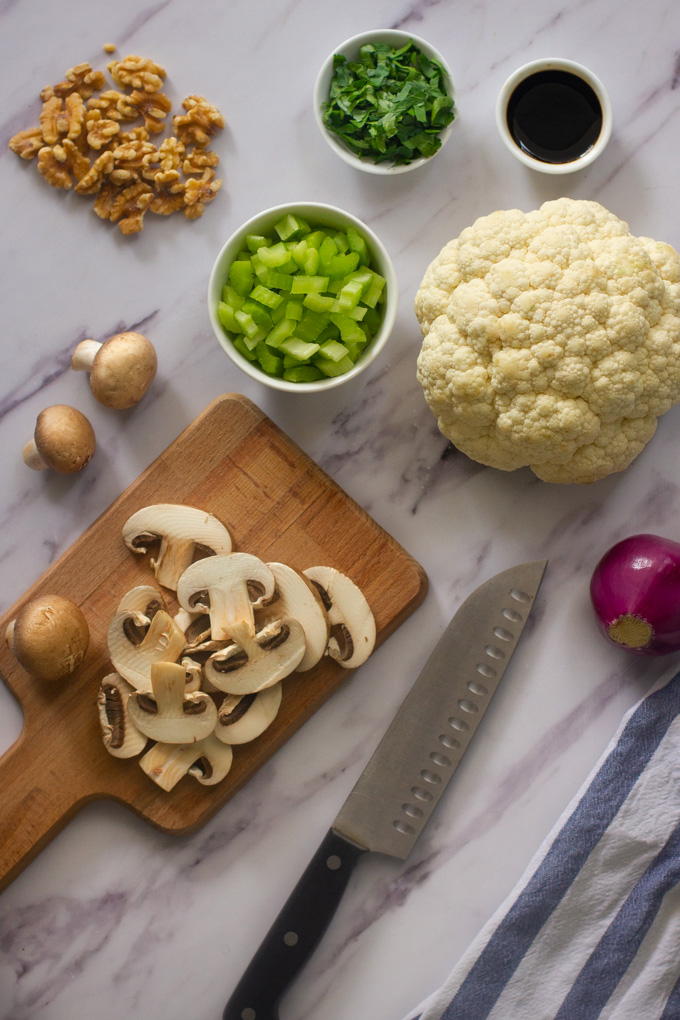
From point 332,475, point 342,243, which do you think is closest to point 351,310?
point 342,243

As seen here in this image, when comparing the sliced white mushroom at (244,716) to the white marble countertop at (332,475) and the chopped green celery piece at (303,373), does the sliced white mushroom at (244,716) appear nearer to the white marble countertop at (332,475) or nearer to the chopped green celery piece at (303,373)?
the white marble countertop at (332,475)

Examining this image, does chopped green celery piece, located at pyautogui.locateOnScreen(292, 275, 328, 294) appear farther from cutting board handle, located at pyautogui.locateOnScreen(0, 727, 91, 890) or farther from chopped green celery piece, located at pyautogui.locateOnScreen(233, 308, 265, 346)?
cutting board handle, located at pyautogui.locateOnScreen(0, 727, 91, 890)

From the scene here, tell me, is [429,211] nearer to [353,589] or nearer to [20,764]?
[353,589]

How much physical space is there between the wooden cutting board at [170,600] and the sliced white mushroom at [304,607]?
0.20 feet

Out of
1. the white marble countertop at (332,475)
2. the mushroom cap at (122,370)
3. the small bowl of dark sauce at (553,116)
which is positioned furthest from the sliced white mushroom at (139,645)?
the small bowl of dark sauce at (553,116)

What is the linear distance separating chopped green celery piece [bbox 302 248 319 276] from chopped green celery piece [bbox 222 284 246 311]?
4.7 inches

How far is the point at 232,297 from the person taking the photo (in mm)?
1227

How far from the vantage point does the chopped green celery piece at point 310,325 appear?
1.20m

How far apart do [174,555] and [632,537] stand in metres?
0.78

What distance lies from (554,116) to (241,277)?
1.98 ft

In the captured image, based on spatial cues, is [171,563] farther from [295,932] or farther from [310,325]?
[295,932]

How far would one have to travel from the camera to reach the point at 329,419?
134 centimetres

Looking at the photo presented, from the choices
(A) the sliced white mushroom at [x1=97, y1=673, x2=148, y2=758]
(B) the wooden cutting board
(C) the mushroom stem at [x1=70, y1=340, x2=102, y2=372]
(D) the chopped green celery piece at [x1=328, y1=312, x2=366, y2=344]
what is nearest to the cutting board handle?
(B) the wooden cutting board

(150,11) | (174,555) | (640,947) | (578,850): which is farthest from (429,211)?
(640,947)
